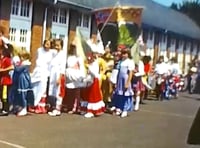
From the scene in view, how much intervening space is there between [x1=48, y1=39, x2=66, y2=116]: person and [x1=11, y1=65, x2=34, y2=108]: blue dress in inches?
22.1

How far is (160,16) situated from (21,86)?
2.65m

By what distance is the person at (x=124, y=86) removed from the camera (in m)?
10.5

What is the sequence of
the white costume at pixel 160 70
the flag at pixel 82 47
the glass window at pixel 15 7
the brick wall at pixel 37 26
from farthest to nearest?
the brick wall at pixel 37 26 → the glass window at pixel 15 7 → the white costume at pixel 160 70 → the flag at pixel 82 47

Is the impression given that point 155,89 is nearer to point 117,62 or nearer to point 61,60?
point 117,62

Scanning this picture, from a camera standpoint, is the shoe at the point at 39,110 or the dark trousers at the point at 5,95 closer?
the dark trousers at the point at 5,95

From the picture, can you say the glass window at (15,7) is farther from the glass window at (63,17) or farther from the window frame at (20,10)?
the glass window at (63,17)

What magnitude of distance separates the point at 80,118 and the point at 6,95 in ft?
4.58

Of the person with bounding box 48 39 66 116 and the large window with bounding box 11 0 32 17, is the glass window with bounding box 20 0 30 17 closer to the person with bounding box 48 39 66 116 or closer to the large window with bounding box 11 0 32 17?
the large window with bounding box 11 0 32 17

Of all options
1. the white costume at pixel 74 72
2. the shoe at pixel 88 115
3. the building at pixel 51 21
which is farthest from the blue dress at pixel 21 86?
the building at pixel 51 21

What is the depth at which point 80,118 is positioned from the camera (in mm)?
9859

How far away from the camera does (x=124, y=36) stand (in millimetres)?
14125

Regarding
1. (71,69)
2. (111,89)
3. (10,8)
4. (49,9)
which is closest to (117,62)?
(111,89)

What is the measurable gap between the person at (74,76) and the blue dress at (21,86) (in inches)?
37.2

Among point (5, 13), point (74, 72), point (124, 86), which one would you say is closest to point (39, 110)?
point (74, 72)
